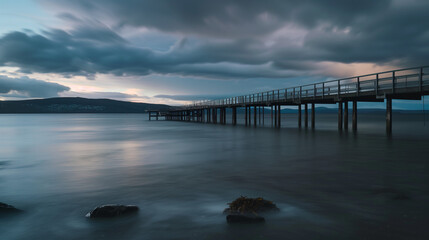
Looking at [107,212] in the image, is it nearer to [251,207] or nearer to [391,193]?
[251,207]

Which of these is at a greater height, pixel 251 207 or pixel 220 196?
pixel 251 207

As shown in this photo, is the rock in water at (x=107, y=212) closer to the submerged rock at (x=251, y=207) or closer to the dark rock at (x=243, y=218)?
the submerged rock at (x=251, y=207)

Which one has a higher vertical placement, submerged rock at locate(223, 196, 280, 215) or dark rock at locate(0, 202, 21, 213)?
submerged rock at locate(223, 196, 280, 215)

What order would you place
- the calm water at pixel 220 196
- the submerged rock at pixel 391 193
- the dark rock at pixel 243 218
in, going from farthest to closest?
the submerged rock at pixel 391 193
the dark rock at pixel 243 218
the calm water at pixel 220 196

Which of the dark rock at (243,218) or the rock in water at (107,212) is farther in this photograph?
the rock in water at (107,212)

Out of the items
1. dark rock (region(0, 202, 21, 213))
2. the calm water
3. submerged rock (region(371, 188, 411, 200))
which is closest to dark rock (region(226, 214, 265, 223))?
the calm water

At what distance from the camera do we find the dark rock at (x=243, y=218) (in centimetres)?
527

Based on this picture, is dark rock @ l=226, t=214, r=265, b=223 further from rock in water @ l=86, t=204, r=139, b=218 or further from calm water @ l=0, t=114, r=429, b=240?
rock in water @ l=86, t=204, r=139, b=218

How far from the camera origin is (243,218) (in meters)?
5.30

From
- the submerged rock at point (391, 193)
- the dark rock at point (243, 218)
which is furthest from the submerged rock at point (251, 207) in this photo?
the submerged rock at point (391, 193)

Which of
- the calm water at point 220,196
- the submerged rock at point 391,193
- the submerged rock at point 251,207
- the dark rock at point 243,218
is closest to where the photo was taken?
the calm water at point 220,196

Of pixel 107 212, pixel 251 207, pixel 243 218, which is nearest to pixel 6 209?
pixel 107 212

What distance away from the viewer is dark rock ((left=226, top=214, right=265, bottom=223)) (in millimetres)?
5270

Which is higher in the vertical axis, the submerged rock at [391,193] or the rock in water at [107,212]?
the rock in water at [107,212]
